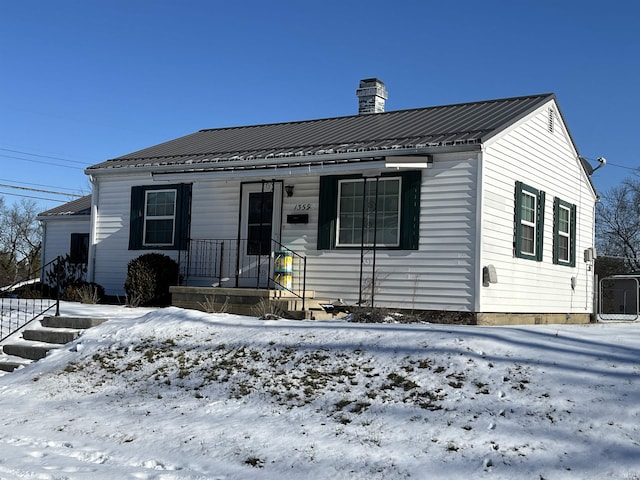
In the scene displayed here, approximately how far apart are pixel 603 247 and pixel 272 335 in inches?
1647

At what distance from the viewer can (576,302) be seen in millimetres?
15914

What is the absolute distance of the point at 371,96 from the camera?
60.4 ft

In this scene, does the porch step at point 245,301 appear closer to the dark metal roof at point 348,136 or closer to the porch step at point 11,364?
the dark metal roof at point 348,136

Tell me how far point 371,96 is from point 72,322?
420 inches

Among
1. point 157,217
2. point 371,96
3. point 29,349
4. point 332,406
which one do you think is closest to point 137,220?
point 157,217

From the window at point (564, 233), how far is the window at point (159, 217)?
8317 mm

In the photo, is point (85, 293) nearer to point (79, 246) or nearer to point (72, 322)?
point (72, 322)

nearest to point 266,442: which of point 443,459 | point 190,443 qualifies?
point 190,443

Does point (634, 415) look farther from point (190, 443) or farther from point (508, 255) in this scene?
point (508, 255)

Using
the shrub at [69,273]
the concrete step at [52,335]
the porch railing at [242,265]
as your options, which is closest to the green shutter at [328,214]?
the porch railing at [242,265]

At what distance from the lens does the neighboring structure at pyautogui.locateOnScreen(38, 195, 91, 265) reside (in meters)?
20.6

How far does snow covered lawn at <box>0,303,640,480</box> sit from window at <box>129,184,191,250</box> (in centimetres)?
589

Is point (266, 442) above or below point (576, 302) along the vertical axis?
below

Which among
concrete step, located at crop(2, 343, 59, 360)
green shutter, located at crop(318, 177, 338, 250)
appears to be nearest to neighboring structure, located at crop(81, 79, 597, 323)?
green shutter, located at crop(318, 177, 338, 250)
